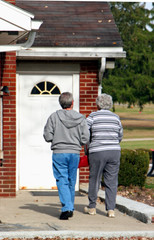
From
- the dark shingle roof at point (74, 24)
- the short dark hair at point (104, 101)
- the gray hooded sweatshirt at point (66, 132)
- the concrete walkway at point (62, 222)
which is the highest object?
the dark shingle roof at point (74, 24)

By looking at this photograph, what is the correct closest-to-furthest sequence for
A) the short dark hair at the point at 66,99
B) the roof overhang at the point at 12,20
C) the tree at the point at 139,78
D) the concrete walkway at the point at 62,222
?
the concrete walkway at the point at 62,222
the roof overhang at the point at 12,20
the short dark hair at the point at 66,99
the tree at the point at 139,78

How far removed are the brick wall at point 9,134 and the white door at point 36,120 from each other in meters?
1.38

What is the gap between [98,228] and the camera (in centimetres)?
695

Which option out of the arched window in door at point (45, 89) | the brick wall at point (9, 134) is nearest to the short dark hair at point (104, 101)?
the brick wall at point (9, 134)

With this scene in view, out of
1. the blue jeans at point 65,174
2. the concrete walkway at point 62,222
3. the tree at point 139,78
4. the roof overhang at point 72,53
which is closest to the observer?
the concrete walkway at point 62,222

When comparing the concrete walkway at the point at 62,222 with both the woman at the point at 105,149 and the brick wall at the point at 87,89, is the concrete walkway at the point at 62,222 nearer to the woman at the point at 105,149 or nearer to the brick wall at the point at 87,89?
the woman at the point at 105,149

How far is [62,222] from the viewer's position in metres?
7.39

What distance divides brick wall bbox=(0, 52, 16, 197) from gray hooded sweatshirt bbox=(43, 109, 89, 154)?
8.31ft

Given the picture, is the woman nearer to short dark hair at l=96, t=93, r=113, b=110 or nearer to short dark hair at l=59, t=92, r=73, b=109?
short dark hair at l=96, t=93, r=113, b=110

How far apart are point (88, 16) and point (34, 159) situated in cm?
340

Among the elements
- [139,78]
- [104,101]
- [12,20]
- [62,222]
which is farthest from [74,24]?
[139,78]

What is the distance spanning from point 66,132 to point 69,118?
20 cm

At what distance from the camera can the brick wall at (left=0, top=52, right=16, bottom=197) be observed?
9.98m

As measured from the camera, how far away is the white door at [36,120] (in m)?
11.4
